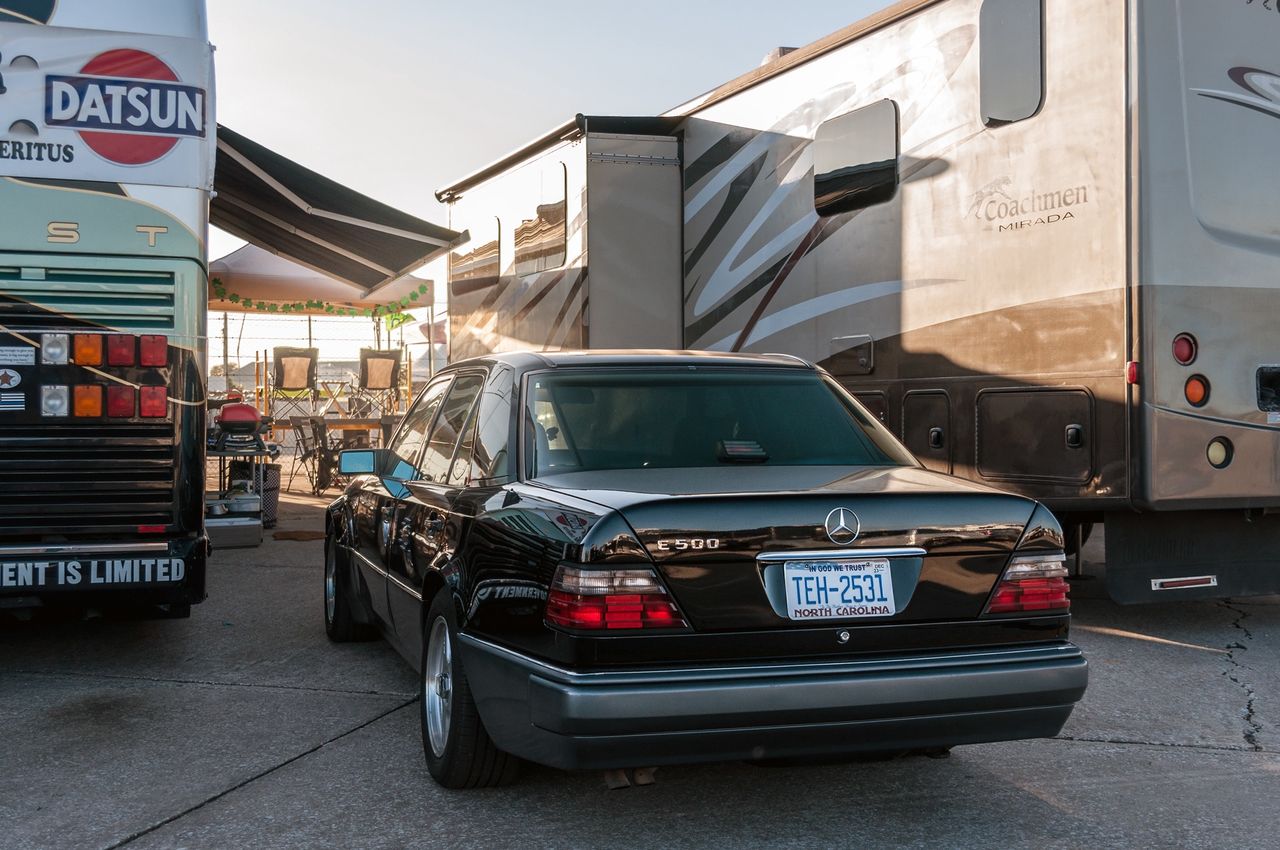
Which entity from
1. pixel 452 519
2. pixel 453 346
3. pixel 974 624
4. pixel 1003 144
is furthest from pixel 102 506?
pixel 453 346

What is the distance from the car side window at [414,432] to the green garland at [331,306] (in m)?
13.6

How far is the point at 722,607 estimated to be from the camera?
329 centimetres

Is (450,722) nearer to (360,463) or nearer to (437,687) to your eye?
(437,687)

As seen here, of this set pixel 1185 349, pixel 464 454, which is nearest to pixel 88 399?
pixel 464 454

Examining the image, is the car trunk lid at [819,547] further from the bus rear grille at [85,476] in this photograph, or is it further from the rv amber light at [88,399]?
the rv amber light at [88,399]

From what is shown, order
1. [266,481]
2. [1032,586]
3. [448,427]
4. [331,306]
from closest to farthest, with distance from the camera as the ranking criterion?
1. [1032,586]
2. [448,427]
3. [266,481]
4. [331,306]

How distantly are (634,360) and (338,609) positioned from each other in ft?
8.88

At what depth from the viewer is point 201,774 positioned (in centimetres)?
429

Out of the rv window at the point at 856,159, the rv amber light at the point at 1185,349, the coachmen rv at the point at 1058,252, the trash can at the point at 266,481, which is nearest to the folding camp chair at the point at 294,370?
the trash can at the point at 266,481

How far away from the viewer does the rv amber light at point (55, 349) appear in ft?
18.4

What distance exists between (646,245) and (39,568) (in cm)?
538

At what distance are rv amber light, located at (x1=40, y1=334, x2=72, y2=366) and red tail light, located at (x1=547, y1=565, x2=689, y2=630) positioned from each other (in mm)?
3412

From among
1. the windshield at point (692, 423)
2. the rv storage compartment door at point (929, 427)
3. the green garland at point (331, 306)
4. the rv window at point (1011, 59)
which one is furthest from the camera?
the green garland at point (331, 306)

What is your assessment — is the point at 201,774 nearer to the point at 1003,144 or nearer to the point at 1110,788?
the point at 1110,788
